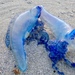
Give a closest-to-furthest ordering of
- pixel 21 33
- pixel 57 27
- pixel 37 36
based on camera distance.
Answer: pixel 21 33 < pixel 37 36 < pixel 57 27

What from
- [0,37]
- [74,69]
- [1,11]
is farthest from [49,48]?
[1,11]

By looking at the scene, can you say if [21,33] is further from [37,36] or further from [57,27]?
[57,27]

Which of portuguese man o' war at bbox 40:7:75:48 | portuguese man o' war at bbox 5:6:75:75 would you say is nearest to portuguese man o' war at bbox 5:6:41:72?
portuguese man o' war at bbox 5:6:75:75

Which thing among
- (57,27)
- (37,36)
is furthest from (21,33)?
(57,27)

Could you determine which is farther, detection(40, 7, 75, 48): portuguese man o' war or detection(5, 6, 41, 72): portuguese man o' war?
detection(40, 7, 75, 48): portuguese man o' war

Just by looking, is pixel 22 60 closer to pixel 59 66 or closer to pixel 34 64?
pixel 34 64

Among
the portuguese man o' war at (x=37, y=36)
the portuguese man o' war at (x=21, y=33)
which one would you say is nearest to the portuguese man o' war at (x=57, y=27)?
the portuguese man o' war at (x=37, y=36)

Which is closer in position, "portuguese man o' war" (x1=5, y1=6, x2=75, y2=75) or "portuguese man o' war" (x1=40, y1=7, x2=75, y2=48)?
"portuguese man o' war" (x1=5, y1=6, x2=75, y2=75)

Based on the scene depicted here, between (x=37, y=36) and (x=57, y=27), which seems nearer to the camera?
(x=37, y=36)

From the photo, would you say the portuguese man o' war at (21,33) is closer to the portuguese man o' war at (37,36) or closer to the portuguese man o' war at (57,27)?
the portuguese man o' war at (37,36)

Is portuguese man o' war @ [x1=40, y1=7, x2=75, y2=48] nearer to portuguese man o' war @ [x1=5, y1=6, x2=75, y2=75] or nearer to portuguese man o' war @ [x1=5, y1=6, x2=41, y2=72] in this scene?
portuguese man o' war @ [x1=5, y1=6, x2=75, y2=75]
